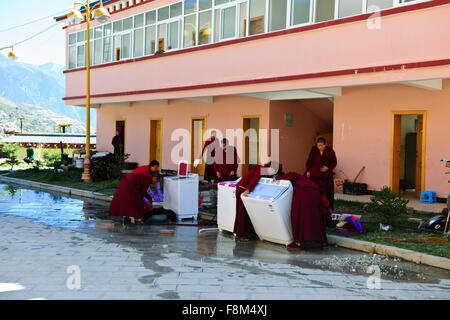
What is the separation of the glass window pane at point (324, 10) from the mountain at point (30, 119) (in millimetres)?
105018

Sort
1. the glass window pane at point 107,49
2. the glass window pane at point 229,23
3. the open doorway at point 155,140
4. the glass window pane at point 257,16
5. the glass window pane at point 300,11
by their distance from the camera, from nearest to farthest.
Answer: the glass window pane at point 300,11
the glass window pane at point 257,16
the glass window pane at point 229,23
the glass window pane at point 107,49
the open doorway at point 155,140

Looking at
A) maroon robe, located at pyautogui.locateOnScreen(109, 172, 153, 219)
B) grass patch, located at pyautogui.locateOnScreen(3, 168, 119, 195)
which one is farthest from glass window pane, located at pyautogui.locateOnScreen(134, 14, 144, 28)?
maroon robe, located at pyautogui.locateOnScreen(109, 172, 153, 219)

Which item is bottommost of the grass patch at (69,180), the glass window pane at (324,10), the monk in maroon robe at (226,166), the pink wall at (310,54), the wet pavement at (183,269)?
the wet pavement at (183,269)

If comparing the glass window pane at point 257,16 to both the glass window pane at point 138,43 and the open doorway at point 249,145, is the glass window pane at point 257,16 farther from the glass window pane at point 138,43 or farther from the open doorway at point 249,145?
the glass window pane at point 138,43

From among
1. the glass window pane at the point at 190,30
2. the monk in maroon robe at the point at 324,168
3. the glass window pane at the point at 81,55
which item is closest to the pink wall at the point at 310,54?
the glass window pane at the point at 190,30

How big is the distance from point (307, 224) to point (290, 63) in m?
6.61

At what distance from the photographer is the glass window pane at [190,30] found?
17438 mm

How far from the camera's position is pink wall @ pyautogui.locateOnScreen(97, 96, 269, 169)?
1797 centimetres

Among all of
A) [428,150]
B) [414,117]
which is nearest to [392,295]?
[428,150]

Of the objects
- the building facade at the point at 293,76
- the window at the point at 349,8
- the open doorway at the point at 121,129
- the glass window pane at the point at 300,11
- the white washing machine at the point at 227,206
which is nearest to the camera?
the white washing machine at the point at 227,206

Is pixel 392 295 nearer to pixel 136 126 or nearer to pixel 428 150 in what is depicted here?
pixel 428 150

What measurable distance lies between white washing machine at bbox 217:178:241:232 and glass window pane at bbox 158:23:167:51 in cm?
1094

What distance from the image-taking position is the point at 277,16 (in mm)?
14562

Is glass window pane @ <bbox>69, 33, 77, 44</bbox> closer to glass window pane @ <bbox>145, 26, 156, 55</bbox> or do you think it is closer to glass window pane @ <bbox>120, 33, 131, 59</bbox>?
glass window pane @ <bbox>120, 33, 131, 59</bbox>
